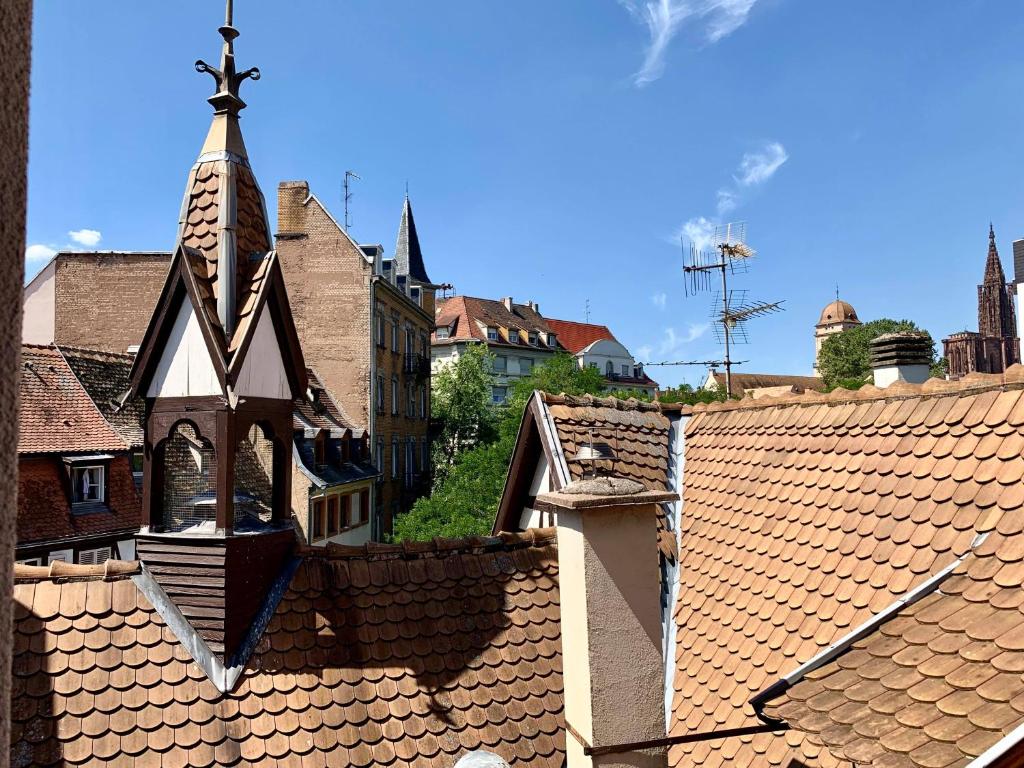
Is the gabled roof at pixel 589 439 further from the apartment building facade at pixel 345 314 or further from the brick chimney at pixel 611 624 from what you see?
the apartment building facade at pixel 345 314

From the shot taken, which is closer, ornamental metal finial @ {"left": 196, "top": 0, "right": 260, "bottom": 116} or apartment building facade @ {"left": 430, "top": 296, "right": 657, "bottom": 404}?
ornamental metal finial @ {"left": 196, "top": 0, "right": 260, "bottom": 116}

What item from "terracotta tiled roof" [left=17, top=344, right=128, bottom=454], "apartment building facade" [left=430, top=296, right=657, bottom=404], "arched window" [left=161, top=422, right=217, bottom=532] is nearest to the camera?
"arched window" [left=161, top=422, right=217, bottom=532]

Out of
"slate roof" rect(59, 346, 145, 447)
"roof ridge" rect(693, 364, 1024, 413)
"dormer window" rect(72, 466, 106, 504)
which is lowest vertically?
"dormer window" rect(72, 466, 106, 504)

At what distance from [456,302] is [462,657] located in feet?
193

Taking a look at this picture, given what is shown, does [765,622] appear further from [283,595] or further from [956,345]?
[956,345]

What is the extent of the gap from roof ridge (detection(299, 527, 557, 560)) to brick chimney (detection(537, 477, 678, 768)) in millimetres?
1869

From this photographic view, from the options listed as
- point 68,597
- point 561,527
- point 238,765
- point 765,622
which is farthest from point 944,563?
point 68,597

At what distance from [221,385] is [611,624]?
3576 mm

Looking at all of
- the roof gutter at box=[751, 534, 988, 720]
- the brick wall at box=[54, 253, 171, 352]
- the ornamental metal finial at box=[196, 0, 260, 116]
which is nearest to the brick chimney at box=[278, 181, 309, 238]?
the brick wall at box=[54, 253, 171, 352]

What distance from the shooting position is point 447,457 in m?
42.7

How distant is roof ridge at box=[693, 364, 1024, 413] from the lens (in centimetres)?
446

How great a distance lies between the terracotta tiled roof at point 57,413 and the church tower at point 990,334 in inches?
3065

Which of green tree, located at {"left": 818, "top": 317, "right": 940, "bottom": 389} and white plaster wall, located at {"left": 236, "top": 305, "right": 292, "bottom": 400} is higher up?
green tree, located at {"left": 818, "top": 317, "right": 940, "bottom": 389}

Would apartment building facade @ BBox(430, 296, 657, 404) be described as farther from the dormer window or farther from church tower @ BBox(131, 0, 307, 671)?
church tower @ BBox(131, 0, 307, 671)
